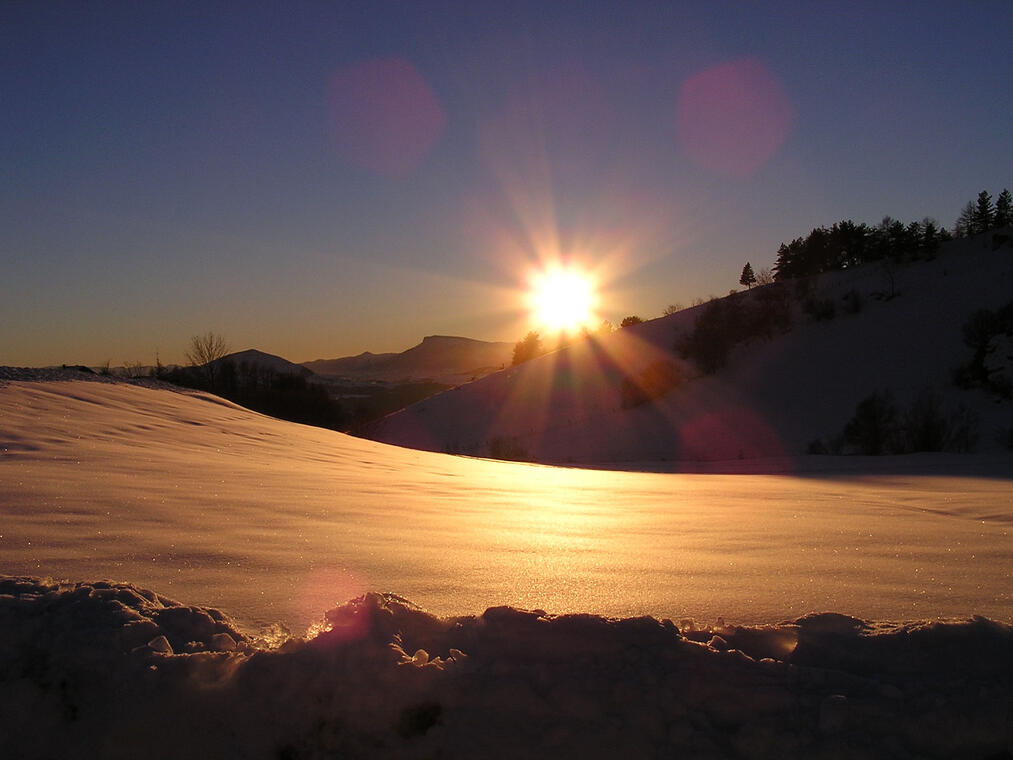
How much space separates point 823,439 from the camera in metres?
25.4

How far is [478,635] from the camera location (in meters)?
1.33

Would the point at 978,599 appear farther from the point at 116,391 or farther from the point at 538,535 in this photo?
the point at 116,391

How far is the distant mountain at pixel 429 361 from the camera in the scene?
5591 inches

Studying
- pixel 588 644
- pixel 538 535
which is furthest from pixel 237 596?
pixel 538 535

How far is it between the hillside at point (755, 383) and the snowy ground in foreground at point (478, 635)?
22138 millimetres

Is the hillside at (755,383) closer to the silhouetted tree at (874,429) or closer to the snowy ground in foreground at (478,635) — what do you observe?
the silhouetted tree at (874,429)

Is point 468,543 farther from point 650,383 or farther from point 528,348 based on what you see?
point 528,348

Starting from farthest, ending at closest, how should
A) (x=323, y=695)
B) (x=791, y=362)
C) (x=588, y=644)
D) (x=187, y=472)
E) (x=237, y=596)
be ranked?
(x=791, y=362)
(x=187, y=472)
(x=237, y=596)
(x=588, y=644)
(x=323, y=695)

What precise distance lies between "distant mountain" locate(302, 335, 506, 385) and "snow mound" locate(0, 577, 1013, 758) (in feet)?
437

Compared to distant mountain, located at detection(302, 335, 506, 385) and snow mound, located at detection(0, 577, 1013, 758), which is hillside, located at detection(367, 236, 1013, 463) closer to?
snow mound, located at detection(0, 577, 1013, 758)

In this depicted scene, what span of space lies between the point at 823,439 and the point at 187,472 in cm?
2577

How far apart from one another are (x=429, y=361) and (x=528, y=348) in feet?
313

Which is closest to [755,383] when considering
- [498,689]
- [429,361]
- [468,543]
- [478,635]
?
[468,543]

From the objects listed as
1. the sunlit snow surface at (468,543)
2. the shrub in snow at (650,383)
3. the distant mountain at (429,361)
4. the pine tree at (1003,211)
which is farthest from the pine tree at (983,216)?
the distant mountain at (429,361)
